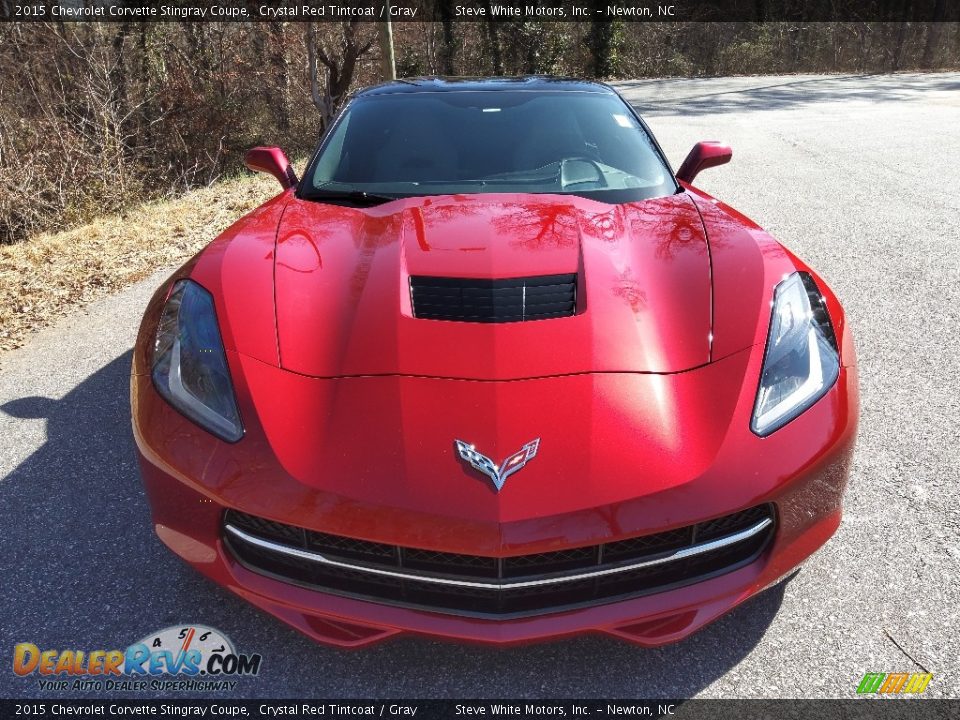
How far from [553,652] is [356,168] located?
206cm

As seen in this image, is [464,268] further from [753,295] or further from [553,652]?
[553,652]

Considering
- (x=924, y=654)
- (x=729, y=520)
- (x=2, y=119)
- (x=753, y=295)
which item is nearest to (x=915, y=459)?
(x=924, y=654)

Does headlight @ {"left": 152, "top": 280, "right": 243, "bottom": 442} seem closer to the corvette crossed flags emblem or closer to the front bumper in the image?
the front bumper

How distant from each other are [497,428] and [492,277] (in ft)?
2.00

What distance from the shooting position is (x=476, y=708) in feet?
5.53

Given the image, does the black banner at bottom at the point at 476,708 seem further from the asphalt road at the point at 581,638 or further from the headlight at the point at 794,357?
the headlight at the point at 794,357

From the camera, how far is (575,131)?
2996mm

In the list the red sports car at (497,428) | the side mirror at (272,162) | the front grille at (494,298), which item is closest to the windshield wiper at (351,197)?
the red sports car at (497,428)

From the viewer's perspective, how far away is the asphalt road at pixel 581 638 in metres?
1.75

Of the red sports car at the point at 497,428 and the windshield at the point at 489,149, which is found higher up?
the windshield at the point at 489,149

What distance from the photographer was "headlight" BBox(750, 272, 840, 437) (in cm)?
168

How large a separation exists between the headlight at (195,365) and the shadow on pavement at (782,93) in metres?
11.6

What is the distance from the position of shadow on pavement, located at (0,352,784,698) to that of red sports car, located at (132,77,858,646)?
220 mm

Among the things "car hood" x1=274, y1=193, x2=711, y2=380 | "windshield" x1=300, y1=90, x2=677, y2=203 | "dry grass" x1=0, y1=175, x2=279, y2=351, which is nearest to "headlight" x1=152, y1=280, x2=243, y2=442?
"car hood" x1=274, y1=193, x2=711, y2=380
